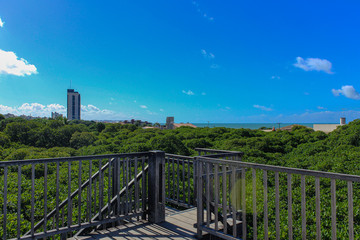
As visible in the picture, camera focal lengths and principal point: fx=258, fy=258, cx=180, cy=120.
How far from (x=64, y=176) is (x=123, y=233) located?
247 inches

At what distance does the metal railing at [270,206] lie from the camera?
2245 mm

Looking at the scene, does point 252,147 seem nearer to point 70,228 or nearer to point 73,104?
point 70,228

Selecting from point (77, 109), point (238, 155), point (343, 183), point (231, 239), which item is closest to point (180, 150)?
point (343, 183)

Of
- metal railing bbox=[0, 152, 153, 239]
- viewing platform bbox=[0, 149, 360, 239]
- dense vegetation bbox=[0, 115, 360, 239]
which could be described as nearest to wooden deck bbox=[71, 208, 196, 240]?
viewing platform bbox=[0, 149, 360, 239]

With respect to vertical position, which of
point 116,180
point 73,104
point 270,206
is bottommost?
point 270,206

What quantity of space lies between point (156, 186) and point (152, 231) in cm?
62

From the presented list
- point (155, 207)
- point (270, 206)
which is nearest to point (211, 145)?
point (270, 206)

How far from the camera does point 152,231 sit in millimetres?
3590

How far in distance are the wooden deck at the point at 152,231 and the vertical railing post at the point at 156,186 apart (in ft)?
0.45

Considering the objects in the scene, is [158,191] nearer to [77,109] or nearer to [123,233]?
[123,233]

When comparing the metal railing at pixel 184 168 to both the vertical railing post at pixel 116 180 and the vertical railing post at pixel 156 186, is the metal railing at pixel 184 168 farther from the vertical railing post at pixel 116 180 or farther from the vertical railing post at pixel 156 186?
the vertical railing post at pixel 116 180

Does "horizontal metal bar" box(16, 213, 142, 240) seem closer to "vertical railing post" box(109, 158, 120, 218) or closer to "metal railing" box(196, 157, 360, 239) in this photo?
"vertical railing post" box(109, 158, 120, 218)

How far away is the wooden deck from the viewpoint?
3.41 m

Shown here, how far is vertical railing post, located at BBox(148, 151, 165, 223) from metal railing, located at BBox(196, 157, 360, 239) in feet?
2.12
